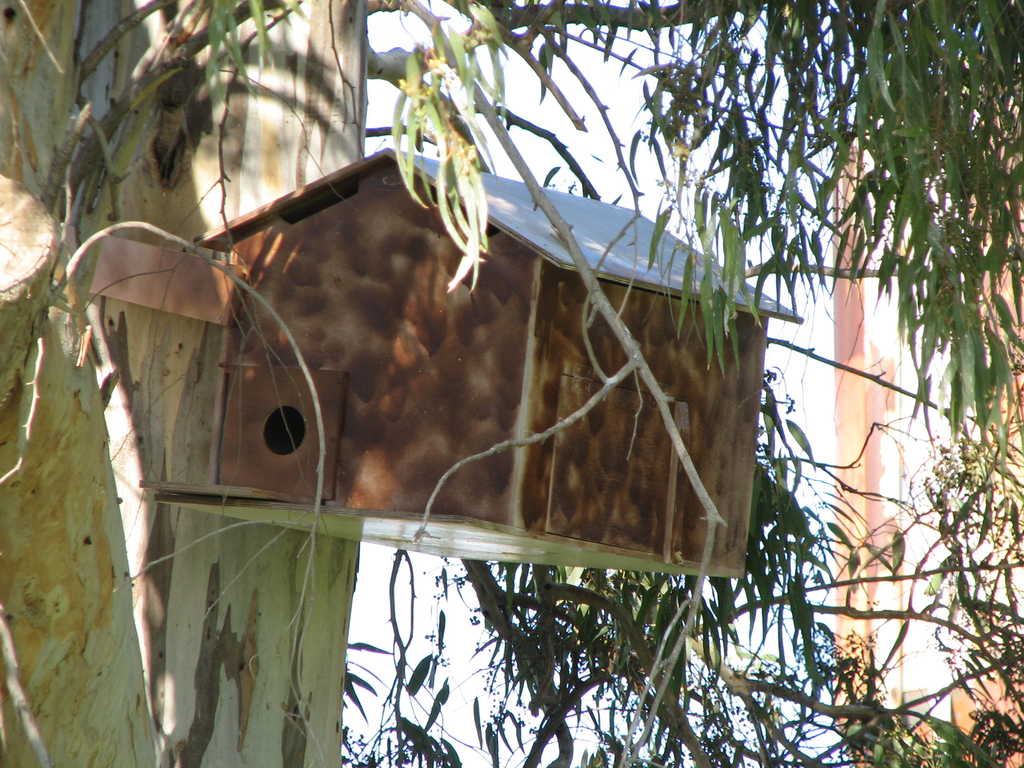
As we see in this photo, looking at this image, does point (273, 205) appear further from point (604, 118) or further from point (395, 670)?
point (395, 670)

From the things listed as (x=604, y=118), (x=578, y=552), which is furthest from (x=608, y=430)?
(x=604, y=118)

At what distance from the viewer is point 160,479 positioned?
239 cm

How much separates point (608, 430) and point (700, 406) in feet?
0.78

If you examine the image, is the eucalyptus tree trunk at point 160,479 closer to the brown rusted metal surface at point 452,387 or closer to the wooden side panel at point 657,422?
the brown rusted metal surface at point 452,387

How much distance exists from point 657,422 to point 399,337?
0.47m

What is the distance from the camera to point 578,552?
7.59 ft

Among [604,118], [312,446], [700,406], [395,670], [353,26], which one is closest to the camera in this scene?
[604,118]

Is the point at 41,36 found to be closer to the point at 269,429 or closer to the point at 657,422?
the point at 269,429

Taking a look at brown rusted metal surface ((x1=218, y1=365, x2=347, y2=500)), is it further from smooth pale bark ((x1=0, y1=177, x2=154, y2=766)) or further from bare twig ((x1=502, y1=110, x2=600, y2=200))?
bare twig ((x1=502, y1=110, x2=600, y2=200))

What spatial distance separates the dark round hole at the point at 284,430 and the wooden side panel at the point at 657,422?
45 cm

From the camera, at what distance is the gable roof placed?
2.19 metres

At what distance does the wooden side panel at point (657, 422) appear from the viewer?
7.17 ft

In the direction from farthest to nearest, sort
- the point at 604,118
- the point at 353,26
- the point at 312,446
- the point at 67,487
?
the point at 353,26 → the point at 312,446 → the point at 604,118 → the point at 67,487

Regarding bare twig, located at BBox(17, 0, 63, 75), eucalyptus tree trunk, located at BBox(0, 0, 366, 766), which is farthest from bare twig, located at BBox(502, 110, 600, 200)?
bare twig, located at BBox(17, 0, 63, 75)
